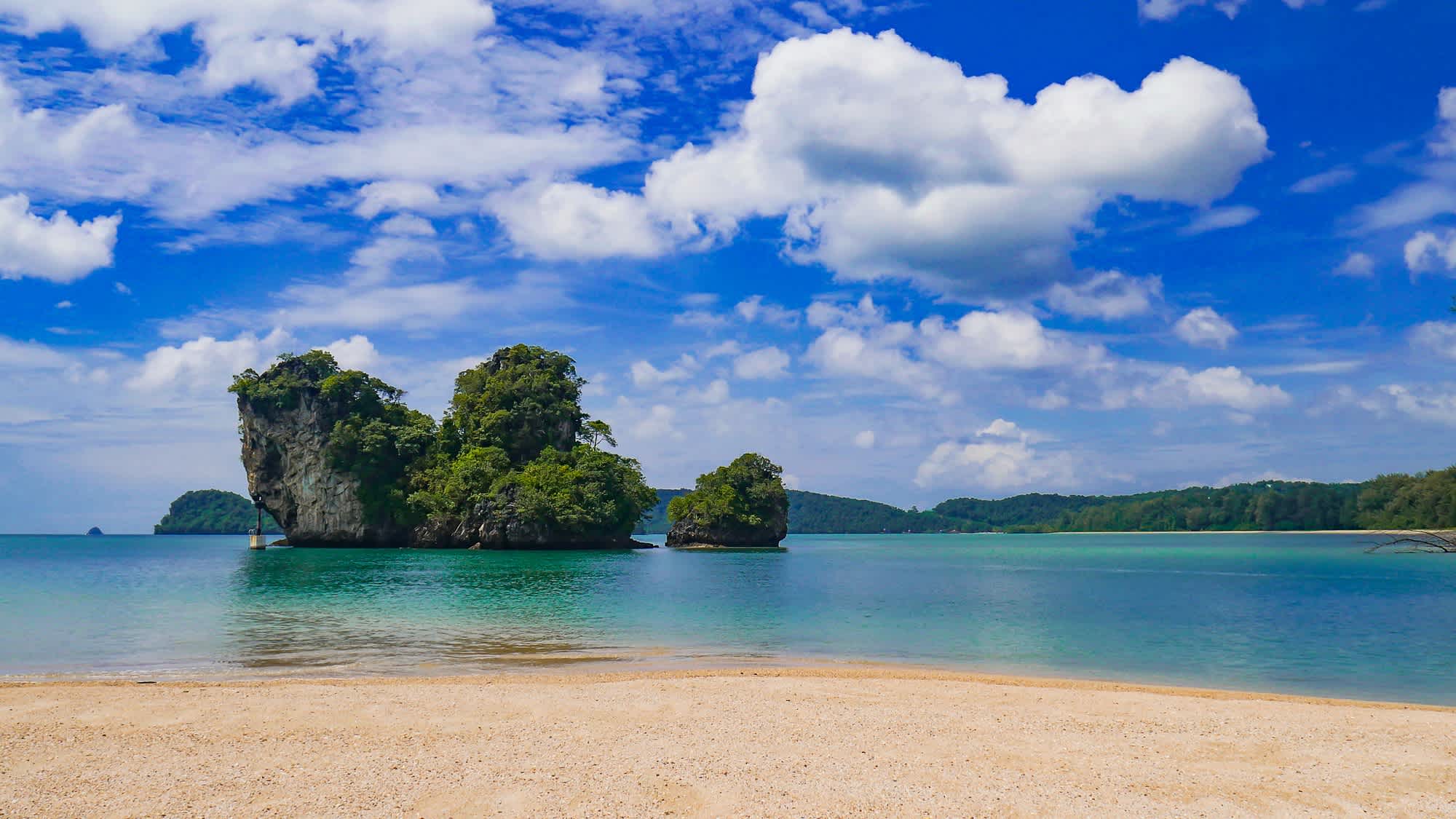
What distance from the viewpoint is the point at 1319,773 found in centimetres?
917


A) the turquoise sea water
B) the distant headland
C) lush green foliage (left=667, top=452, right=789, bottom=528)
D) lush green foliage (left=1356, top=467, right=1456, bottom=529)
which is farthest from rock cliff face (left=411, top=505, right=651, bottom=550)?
lush green foliage (left=1356, top=467, right=1456, bottom=529)

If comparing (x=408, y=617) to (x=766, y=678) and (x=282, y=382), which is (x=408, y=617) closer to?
(x=766, y=678)

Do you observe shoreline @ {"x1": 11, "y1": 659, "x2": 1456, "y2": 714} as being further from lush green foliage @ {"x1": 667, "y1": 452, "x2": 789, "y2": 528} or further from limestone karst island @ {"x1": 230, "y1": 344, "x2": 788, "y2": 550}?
lush green foliage @ {"x1": 667, "y1": 452, "x2": 789, "y2": 528}

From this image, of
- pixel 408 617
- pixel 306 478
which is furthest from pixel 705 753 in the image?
pixel 306 478

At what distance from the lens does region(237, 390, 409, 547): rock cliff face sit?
94375mm

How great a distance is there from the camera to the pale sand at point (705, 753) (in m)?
7.95

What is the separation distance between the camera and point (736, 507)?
4031 inches

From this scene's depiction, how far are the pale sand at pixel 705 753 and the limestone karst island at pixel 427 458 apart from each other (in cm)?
7408

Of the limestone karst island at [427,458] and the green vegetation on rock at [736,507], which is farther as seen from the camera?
the green vegetation on rock at [736,507]

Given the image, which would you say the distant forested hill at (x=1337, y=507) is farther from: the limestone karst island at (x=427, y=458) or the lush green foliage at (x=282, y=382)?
the lush green foliage at (x=282, y=382)

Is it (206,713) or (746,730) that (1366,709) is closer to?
(746,730)

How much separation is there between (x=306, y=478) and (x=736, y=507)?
1993 inches

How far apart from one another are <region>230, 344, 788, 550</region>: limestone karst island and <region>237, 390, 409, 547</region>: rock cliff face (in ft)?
0.40

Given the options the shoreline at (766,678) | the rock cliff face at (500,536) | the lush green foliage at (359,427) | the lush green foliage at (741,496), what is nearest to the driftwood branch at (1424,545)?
the lush green foliage at (741,496)
